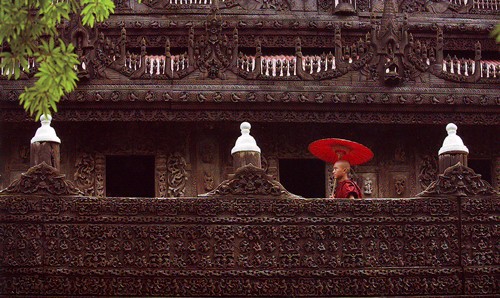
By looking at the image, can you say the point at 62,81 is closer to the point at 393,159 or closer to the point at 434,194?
the point at 434,194

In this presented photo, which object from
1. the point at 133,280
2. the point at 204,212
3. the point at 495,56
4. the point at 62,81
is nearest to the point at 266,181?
the point at 204,212

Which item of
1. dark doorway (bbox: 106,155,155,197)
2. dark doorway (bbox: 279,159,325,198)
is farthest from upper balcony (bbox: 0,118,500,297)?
dark doorway (bbox: 279,159,325,198)

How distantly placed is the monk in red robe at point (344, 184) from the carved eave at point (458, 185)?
1150 mm

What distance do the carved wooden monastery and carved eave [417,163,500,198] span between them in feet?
0.07

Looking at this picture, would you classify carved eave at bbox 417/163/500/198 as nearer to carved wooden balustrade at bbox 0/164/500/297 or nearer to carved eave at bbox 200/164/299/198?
carved wooden balustrade at bbox 0/164/500/297

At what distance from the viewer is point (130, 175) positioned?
2912cm

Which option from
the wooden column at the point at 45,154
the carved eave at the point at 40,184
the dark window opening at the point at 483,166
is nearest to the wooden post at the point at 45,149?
the wooden column at the point at 45,154

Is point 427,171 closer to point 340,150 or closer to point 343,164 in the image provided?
point 340,150

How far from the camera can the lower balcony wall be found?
2130cm

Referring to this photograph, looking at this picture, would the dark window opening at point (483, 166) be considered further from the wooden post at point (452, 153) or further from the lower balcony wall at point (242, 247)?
the lower balcony wall at point (242, 247)

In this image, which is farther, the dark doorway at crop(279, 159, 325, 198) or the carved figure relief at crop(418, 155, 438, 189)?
the dark doorway at crop(279, 159, 325, 198)

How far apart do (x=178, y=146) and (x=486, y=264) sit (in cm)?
825

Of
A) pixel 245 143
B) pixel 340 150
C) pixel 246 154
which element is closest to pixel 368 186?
pixel 340 150

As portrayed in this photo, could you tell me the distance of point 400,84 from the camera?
92.2 feet
